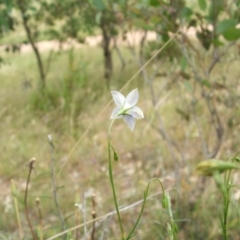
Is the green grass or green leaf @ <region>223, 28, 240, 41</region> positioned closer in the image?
green leaf @ <region>223, 28, 240, 41</region>

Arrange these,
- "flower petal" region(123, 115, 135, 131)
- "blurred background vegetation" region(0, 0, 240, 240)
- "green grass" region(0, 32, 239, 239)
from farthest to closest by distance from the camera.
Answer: "green grass" region(0, 32, 239, 239) < "blurred background vegetation" region(0, 0, 240, 240) < "flower petal" region(123, 115, 135, 131)

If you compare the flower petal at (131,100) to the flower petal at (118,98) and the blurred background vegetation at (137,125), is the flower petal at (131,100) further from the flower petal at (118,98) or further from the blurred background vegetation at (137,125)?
the blurred background vegetation at (137,125)

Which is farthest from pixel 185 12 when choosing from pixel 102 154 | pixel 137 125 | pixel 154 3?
pixel 137 125

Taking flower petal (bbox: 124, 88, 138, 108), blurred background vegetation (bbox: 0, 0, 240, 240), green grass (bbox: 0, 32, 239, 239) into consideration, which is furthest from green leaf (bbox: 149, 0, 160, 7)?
flower petal (bbox: 124, 88, 138, 108)

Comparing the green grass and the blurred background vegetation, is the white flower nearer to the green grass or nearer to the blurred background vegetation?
the blurred background vegetation

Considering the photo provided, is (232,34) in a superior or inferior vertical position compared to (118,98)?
inferior

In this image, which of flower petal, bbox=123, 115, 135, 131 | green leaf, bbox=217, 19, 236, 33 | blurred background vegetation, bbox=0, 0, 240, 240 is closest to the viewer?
flower petal, bbox=123, 115, 135, 131

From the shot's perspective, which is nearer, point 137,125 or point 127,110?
point 127,110

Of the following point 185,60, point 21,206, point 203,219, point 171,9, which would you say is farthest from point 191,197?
point 21,206

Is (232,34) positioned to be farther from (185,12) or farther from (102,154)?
(102,154)
